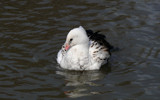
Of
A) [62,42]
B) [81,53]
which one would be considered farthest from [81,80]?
[62,42]

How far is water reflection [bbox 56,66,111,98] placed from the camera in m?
8.95

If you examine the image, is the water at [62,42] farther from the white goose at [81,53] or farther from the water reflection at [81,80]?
the white goose at [81,53]

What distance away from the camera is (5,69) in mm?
10016

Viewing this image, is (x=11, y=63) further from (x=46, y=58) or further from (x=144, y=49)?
(x=144, y=49)

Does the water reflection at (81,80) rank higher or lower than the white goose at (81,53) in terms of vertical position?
lower

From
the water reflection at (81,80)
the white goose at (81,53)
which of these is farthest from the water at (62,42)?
the white goose at (81,53)

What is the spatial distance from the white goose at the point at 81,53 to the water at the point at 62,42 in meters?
0.20

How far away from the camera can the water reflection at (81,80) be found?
8953 millimetres

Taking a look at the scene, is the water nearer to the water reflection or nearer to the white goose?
the water reflection

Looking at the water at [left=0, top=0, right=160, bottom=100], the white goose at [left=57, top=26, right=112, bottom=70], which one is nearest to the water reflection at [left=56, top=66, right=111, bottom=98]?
the water at [left=0, top=0, right=160, bottom=100]

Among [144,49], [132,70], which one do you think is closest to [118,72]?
[132,70]

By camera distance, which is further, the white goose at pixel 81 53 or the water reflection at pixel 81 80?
the white goose at pixel 81 53

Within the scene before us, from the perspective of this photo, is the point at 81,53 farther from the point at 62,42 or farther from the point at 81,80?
the point at 62,42

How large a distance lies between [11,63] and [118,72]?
3013mm
